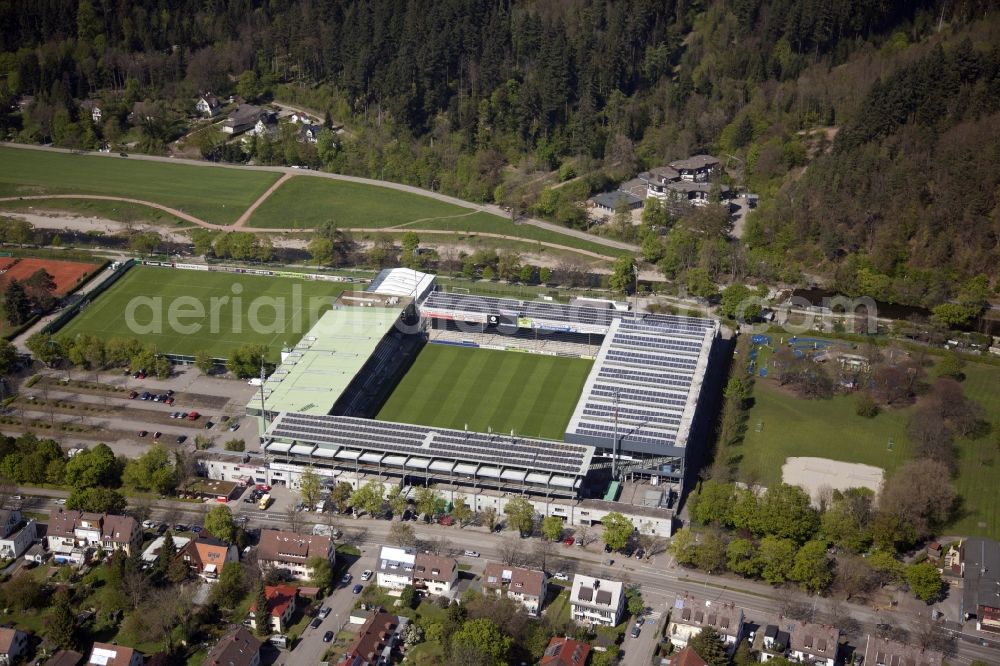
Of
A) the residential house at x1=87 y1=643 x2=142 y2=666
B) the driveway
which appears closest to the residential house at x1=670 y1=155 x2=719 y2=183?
the driveway

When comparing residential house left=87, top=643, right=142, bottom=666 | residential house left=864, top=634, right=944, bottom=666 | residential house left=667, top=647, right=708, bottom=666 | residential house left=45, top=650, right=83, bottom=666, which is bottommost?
residential house left=45, top=650, right=83, bottom=666

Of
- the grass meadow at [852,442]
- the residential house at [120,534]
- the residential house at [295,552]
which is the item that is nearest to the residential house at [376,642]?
the residential house at [295,552]

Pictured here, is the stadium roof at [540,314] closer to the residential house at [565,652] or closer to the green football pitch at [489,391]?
the green football pitch at [489,391]

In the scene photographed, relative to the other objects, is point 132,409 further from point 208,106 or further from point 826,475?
point 208,106

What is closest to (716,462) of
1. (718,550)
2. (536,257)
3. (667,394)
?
(667,394)

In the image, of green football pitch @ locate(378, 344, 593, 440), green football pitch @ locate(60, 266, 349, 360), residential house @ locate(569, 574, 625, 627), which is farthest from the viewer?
green football pitch @ locate(60, 266, 349, 360)

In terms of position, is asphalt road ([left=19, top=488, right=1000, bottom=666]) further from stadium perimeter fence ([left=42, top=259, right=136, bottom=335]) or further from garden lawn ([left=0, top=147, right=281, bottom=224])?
garden lawn ([left=0, top=147, right=281, bottom=224])

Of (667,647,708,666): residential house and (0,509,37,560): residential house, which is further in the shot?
(0,509,37,560): residential house

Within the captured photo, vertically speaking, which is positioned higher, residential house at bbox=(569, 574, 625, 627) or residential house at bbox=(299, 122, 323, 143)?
residential house at bbox=(569, 574, 625, 627)
